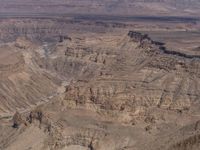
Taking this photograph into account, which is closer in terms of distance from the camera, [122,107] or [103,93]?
[122,107]

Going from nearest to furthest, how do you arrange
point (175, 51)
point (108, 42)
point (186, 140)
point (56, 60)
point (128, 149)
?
1. point (186, 140)
2. point (128, 149)
3. point (175, 51)
4. point (56, 60)
5. point (108, 42)

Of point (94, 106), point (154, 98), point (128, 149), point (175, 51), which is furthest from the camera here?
point (175, 51)

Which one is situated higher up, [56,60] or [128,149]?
[128,149]

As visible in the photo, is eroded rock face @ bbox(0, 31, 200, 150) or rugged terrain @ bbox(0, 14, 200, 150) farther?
rugged terrain @ bbox(0, 14, 200, 150)

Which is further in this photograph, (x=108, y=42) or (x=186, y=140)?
(x=108, y=42)

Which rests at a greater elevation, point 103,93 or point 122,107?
point 103,93

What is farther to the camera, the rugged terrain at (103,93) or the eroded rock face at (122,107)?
the rugged terrain at (103,93)

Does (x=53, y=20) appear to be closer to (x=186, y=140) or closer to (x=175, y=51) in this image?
(x=175, y=51)

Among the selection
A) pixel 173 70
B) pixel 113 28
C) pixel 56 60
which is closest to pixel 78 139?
pixel 173 70
